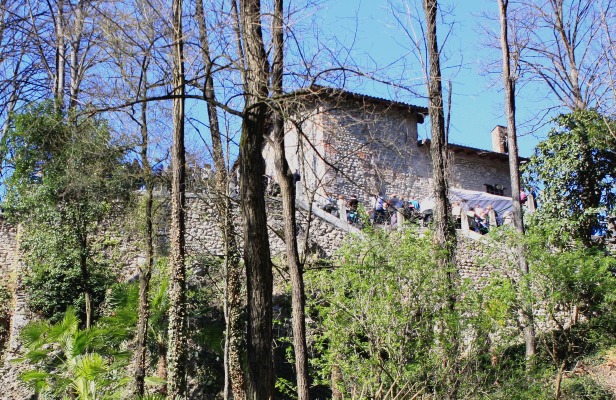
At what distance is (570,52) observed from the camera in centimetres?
1933

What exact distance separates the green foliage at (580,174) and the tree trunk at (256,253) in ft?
36.4

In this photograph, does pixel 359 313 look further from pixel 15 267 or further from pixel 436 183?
pixel 15 267

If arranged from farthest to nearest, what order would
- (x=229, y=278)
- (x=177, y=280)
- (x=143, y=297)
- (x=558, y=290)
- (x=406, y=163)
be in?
(x=406, y=163) → (x=229, y=278) → (x=143, y=297) → (x=177, y=280) → (x=558, y=290)

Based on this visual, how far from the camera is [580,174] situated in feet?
53.6

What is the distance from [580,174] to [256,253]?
39.1ft

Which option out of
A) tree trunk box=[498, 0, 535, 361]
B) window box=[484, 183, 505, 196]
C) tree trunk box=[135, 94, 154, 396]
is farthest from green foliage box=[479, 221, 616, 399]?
window box=[484, 183, 505, 196]

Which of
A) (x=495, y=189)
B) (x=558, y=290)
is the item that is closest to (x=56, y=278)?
(x=558, y=290)

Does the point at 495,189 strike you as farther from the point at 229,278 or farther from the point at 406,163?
the point at 229,278

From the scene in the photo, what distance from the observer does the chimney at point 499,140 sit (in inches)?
1267

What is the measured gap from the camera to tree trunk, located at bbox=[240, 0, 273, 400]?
21.1 ft

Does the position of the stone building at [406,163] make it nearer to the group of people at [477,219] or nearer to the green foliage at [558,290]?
the group of people at [477,219]

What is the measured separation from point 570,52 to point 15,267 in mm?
16059

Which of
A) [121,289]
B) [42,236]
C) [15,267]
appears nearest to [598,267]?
[121,289]

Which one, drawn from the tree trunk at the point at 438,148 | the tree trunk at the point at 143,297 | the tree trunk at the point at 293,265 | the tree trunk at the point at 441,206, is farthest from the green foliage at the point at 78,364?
the tree trunk at the point at 438,148
